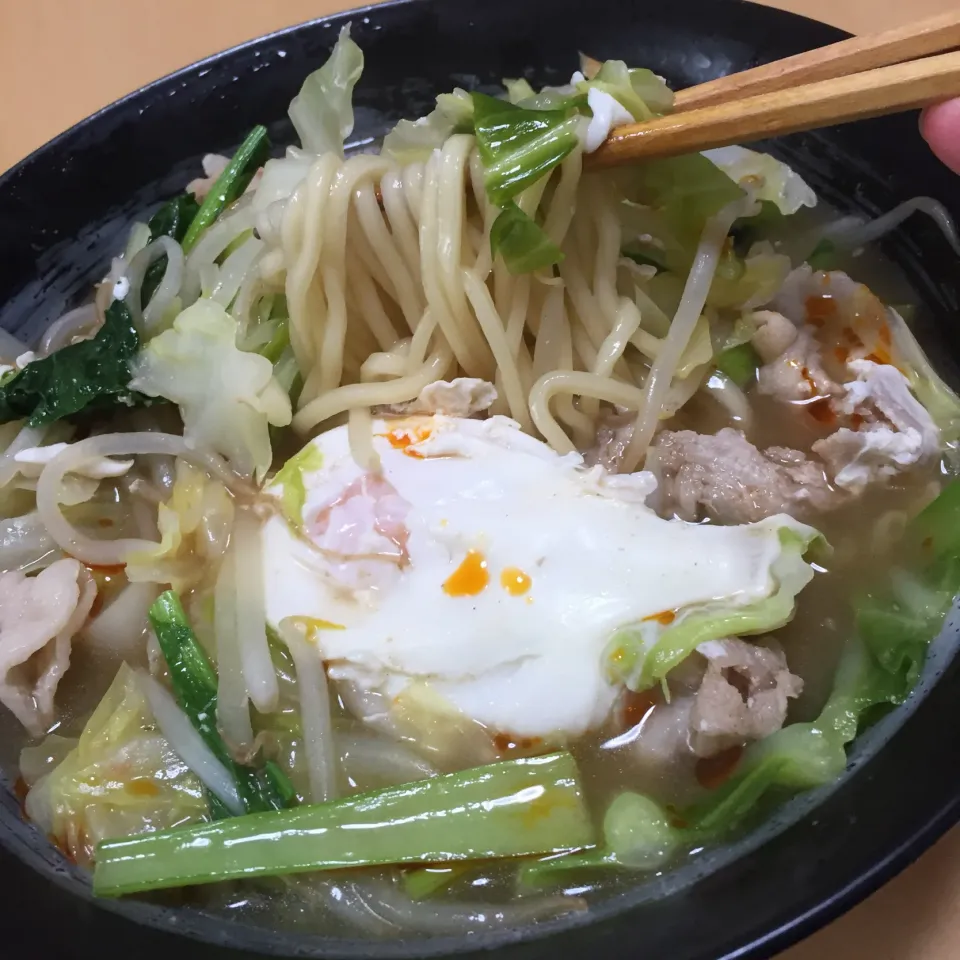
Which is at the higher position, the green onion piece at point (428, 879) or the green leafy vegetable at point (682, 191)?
A: the green leafy vegetable at point (682, 191)

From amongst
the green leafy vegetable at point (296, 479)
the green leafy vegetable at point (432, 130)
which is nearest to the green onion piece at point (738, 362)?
the green leafy vegetable at point (432, 130)

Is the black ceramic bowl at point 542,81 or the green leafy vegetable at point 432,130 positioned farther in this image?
the green leafy vegetable at point 432,130

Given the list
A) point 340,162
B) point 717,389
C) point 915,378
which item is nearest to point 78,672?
point 340,162

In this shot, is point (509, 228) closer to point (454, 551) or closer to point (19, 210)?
point (454, 551)

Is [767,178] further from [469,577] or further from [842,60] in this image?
[469,577]

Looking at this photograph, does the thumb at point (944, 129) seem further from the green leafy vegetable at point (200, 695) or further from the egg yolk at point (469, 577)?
the green leafy vegetable at point (200, 695)

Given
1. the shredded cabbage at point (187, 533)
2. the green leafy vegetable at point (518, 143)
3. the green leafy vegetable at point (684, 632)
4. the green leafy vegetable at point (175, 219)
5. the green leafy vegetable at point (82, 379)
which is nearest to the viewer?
the green leafy vegetable at point (684, 632)

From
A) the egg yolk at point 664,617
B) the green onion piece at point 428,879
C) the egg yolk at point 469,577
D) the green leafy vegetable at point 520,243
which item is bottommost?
the green onion piece at point 428,879
